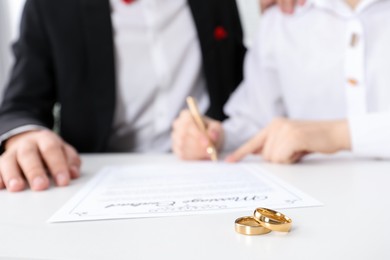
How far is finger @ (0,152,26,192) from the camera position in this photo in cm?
51

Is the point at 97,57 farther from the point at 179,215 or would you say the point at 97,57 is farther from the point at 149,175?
the point at 179,215

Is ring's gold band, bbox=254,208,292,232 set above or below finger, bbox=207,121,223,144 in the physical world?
above

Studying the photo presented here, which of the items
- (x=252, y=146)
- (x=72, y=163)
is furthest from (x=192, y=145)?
(x=72, y=163)

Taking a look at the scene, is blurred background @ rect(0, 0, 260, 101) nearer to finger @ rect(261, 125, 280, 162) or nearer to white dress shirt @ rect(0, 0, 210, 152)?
white dress shirt @ rect(0, 0, 210, 152)

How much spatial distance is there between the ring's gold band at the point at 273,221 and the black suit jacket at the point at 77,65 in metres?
0.68

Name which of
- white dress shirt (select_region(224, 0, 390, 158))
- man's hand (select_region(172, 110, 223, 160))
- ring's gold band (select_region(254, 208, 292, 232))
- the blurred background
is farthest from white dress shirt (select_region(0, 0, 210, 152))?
the blurred background

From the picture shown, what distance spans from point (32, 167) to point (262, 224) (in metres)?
0.34

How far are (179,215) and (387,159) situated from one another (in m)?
0.43

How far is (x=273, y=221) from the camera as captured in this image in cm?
33

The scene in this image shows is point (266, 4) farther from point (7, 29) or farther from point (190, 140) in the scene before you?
point (7, 29)

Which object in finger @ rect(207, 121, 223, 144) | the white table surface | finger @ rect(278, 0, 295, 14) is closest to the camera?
the white table surface

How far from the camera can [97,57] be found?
0.97 m

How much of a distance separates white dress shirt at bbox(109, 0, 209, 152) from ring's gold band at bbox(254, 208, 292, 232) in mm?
677

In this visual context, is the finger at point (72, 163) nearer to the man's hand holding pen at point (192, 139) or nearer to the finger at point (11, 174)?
the finger at point (11, 174)
